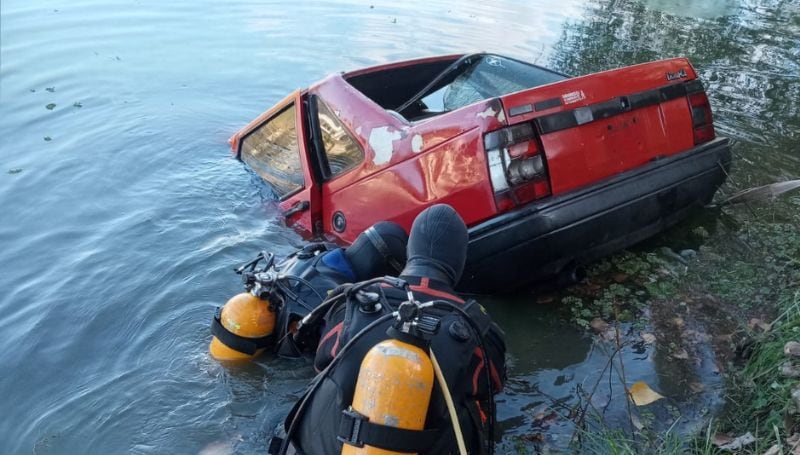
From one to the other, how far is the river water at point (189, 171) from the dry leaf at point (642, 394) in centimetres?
11

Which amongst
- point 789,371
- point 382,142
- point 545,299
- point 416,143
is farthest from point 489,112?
point 789,371

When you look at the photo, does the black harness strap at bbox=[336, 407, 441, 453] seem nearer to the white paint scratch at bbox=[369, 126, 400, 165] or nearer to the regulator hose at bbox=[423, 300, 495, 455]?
the regulator hose at bbox=[423, 300, 495, 455]

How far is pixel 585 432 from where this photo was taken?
3311 mm

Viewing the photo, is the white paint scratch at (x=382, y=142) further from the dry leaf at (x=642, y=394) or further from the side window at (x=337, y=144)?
the dry leaf at (x=642, y=394)

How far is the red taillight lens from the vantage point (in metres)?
4.83

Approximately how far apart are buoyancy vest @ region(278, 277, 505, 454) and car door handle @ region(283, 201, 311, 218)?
2533 millimetres

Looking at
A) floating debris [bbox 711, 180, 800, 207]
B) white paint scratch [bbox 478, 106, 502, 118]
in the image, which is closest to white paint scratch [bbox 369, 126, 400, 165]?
white paint scratch [bbox 478, 106, 502, 118]

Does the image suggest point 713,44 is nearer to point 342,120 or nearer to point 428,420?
point 342,120

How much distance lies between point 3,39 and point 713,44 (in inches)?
477

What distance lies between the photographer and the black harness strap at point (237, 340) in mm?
3773

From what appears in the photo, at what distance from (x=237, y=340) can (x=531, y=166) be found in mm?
2029

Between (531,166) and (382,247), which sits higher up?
(531,166)

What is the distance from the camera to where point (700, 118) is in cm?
489

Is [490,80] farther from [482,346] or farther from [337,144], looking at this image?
[482,346]
